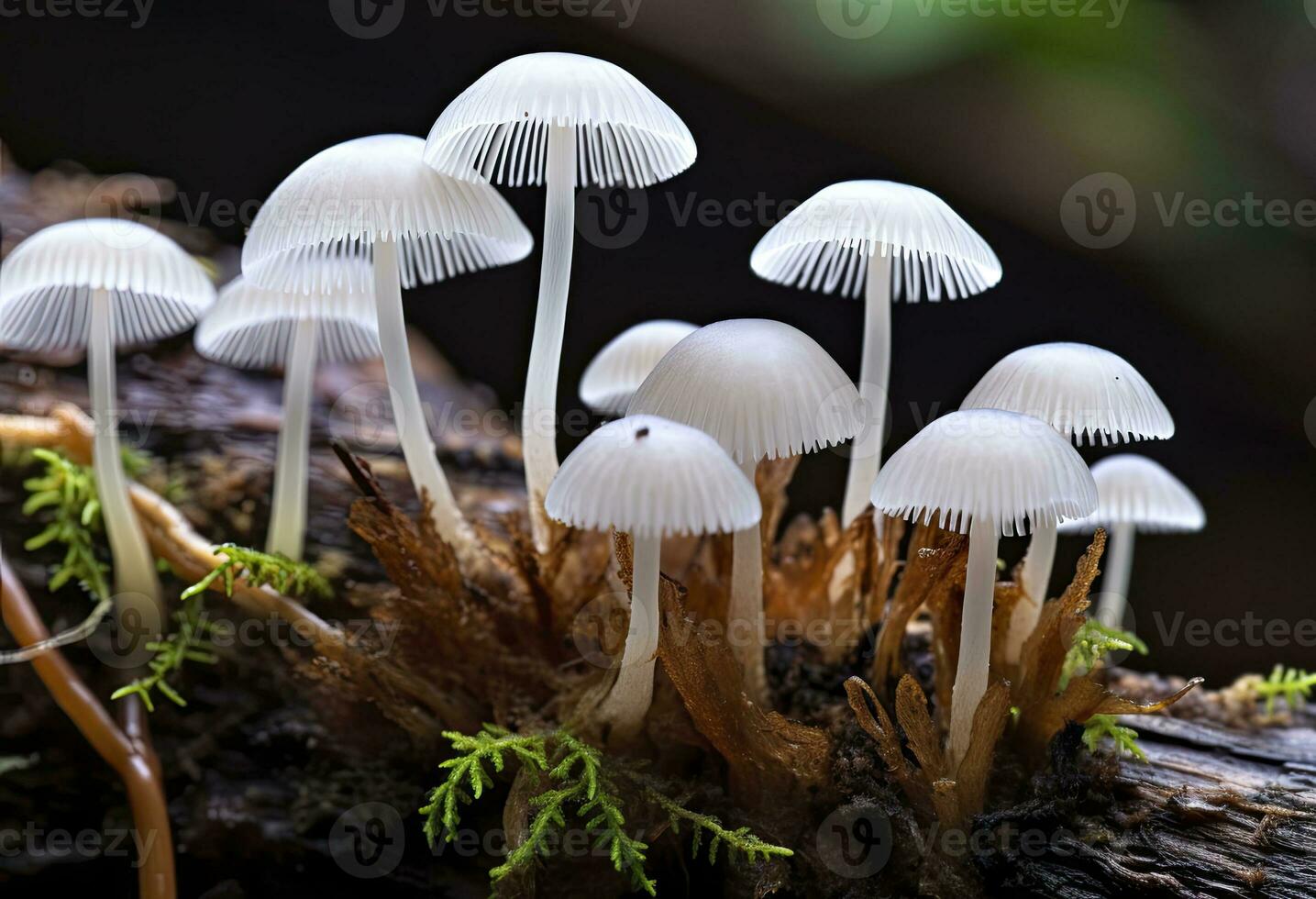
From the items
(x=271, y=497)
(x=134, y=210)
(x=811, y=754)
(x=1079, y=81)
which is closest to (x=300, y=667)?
(x=271, y=497)

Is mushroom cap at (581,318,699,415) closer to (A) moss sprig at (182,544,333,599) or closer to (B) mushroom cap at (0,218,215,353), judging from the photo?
(A) moss sprig at (182,544,333,599)

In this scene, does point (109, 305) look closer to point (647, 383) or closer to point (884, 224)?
point (647, 383)

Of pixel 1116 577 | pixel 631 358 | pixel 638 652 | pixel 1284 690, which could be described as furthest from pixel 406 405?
pixel 1284 690

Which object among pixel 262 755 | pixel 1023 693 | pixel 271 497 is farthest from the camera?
pixel 271 497

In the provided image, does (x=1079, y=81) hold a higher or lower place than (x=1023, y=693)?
higher

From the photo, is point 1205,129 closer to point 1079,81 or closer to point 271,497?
point 1079,81

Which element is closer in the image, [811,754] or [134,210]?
[811,754]

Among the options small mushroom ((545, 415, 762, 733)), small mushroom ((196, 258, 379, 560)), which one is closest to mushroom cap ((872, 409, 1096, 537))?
small mushroom ((545, 415, 762, 733))
